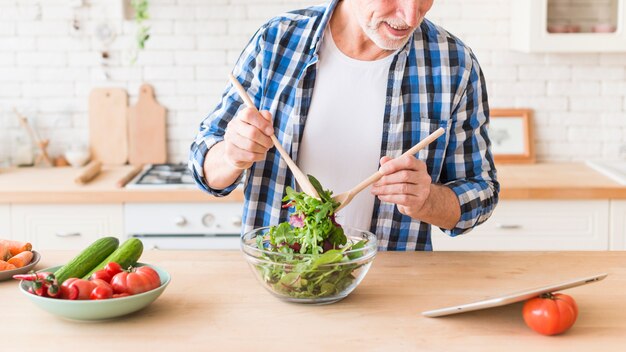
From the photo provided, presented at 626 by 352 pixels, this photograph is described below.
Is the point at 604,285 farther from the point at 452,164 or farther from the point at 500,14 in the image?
the point at 500,14

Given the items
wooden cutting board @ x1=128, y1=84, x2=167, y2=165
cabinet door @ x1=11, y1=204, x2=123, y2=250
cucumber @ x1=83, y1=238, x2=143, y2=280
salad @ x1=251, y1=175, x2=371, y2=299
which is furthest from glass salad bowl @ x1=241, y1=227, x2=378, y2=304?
wooden cutting board @ x1=128, y1=84, x2=167, y2=165

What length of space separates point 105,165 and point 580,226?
2263 mm

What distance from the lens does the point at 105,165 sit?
408 centimetres

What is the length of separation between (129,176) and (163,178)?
0.16 m

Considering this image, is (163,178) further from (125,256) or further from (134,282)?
(134,282)

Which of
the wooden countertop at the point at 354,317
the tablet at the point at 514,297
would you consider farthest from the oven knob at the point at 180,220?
the tablet at the point at 514,297

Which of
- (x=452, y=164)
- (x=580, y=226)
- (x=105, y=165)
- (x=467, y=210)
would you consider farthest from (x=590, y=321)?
(x=105, y=165)

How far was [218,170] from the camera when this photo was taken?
2.16m

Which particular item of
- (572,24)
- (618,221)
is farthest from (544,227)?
(572,24)

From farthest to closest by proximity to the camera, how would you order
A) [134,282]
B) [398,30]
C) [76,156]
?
[76,156], [398,30], [134,282]

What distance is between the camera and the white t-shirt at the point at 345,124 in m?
2.35

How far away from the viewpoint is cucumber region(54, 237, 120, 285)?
5.92ft

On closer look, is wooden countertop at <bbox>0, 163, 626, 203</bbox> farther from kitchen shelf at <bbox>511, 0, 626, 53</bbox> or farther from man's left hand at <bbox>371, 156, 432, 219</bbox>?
man's left hand at <bbox>371, 156, 432, 219</bbox>

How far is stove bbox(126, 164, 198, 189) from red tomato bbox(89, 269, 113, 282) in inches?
67.7
